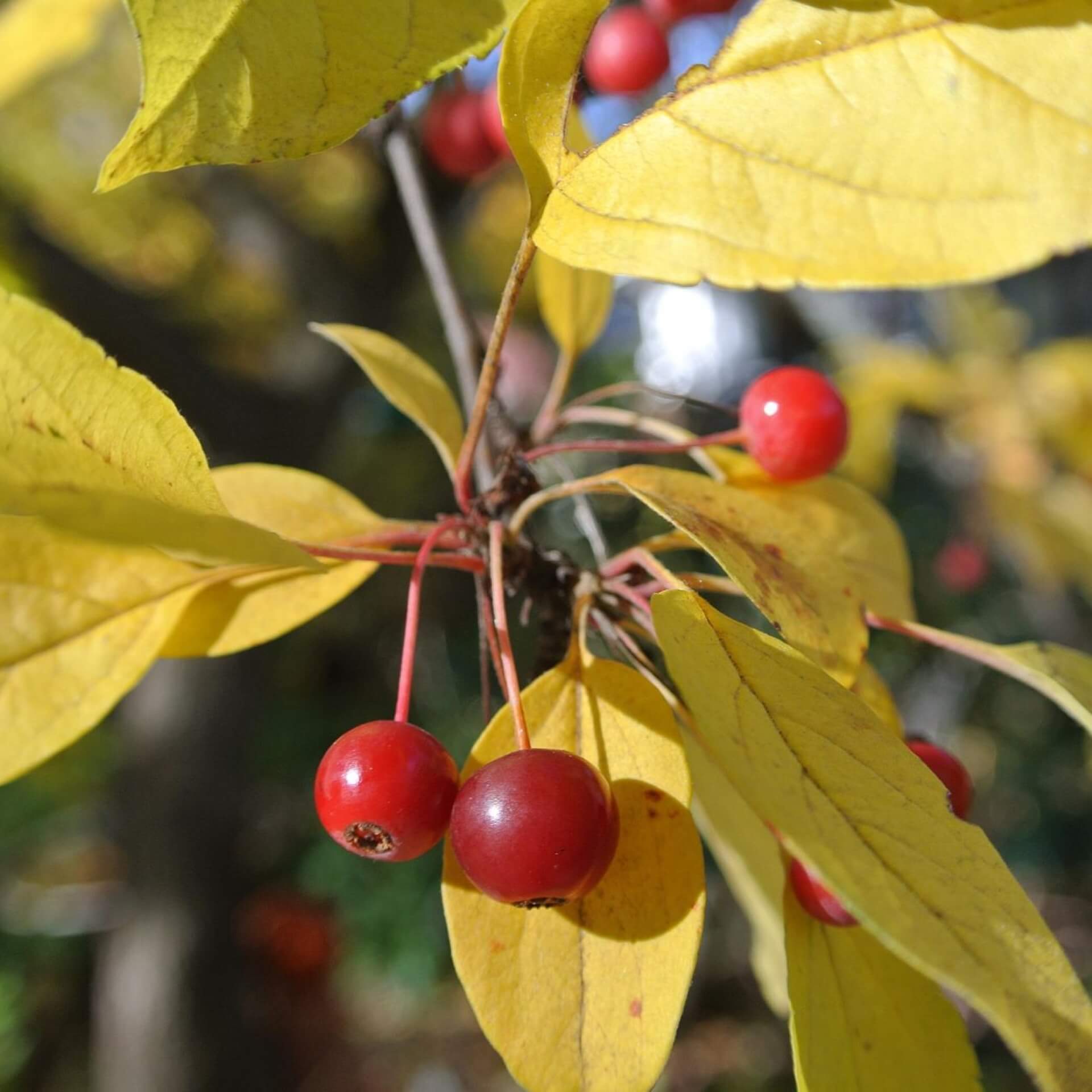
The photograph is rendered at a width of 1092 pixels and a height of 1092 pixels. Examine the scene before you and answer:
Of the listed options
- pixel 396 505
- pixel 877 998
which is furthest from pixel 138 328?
pixel 877 998

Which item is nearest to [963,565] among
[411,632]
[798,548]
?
[798,548]

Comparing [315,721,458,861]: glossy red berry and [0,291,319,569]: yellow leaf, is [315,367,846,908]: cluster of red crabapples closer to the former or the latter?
[315,721,458,861]: glossy red berry

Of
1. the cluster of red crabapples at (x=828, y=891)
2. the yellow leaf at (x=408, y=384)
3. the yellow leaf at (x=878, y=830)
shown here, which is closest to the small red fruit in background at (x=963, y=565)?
the cluster of red crabapples at (x=828, y=891)

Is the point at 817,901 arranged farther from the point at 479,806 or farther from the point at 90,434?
the point at 90,434

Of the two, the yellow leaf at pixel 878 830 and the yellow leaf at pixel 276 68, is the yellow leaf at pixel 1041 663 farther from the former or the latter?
the yellow leaf at pixel 276 68

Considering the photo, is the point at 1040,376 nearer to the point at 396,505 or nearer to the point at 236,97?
the point at 396,505

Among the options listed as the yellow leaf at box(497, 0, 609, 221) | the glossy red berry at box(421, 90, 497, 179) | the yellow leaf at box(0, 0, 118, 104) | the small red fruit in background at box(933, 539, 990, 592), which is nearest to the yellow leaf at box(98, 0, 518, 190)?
the yellow leaf at box(497, 0, 609, 221)
